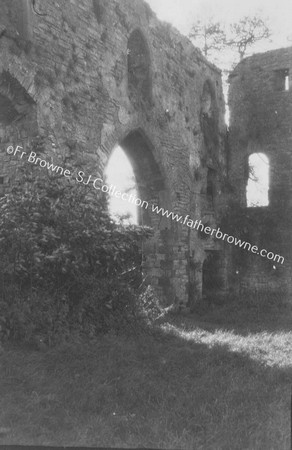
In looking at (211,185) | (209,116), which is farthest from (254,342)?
(209,116)

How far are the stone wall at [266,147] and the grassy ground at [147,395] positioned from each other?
689 centimetres

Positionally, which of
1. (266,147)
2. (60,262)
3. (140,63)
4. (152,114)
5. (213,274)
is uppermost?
(140,63)

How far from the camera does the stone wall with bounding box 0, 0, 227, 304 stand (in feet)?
25.2

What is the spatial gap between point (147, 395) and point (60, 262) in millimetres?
2236

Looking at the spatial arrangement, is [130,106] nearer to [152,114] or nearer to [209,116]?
[152,114]

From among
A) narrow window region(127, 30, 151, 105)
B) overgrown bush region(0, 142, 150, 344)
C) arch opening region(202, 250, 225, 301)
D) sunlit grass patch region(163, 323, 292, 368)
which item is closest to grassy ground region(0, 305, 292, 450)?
sunlit grass patch region(163, 323, 292, 368)

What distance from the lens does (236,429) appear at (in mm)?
4234

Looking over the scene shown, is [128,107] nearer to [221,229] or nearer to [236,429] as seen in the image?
[221,229]

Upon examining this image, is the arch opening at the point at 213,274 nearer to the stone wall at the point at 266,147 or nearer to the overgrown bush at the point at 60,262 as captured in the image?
the stone wall at the point at 266,147

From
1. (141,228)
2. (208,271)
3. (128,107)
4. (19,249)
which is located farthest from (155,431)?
(208,271)

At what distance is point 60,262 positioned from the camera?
6.55 meters

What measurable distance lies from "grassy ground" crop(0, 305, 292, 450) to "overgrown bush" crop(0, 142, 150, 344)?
0.46 m

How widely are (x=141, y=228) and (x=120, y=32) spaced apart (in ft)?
14.1

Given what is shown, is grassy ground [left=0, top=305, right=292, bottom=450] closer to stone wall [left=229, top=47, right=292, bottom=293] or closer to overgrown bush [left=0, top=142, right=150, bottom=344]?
overgrown bush [left=0, top=142, right=150, bottom=344]
